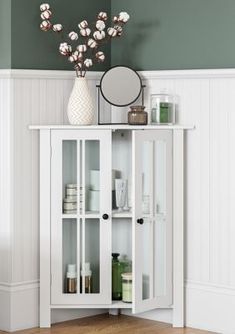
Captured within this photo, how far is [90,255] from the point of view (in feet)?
16.1

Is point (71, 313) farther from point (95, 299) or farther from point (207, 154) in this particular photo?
point (207, 154)

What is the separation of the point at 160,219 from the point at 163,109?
2.05 ft

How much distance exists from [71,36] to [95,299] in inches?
59.0

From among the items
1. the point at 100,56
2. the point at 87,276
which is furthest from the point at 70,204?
the point at 100,56

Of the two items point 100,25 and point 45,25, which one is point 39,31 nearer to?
point 45,25

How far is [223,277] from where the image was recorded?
187 inches

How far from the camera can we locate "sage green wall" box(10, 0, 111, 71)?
4785 mm

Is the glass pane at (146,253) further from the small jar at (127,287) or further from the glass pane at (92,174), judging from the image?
the glass pane at (92,174)

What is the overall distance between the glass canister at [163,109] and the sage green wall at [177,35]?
0.59 ft

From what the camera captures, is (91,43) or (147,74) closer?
(91,43)

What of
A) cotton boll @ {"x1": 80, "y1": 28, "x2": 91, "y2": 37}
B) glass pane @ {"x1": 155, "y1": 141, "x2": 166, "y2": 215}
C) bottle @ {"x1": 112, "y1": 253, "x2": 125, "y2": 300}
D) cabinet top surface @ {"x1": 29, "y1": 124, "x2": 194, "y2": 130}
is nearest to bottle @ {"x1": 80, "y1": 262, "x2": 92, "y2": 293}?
bottle @ {"x1": 112, "y1": 253, "x2": 125, "y2": 300}

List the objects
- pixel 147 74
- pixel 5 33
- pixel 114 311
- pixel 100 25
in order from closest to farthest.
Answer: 1. pixel 5 33
2. pixel 100 25
3. pixel 147 74
4. pixel 114 311

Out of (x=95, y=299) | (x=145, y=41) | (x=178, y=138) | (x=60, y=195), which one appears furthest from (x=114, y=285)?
(x=145, y=41)

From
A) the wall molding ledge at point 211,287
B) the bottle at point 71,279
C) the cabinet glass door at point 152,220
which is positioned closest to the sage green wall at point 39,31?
the cabinet glass door at point 152,220
